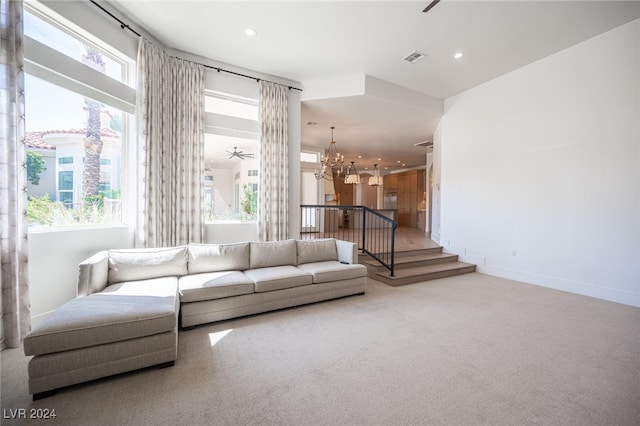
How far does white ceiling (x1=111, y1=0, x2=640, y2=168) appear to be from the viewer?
345 cm

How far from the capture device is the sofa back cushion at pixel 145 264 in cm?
302

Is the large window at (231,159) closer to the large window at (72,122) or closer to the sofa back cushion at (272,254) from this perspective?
the large window at (72,122)

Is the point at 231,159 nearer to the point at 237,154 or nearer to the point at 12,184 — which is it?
the point at 237,154

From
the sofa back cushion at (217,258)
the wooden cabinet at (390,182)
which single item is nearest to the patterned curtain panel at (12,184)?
the sofa back cushion at (217,258)

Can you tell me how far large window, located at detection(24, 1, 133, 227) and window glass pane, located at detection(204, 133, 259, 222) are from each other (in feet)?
4.53

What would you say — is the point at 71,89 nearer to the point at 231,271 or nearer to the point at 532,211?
the point at 231,271

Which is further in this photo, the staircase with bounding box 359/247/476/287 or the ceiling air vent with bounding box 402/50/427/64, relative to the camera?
the staircase with bounding box 359/247/476/287

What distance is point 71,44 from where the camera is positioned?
10.5 feet

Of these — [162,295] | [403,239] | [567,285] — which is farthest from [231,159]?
[567,285]

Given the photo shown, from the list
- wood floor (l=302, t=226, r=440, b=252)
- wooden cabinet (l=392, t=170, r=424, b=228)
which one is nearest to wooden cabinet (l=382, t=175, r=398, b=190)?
wooden cabinet (l=392, t=170, r=424, b=228)

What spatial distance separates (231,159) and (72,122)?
238 centimetres

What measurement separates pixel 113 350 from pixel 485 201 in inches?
253

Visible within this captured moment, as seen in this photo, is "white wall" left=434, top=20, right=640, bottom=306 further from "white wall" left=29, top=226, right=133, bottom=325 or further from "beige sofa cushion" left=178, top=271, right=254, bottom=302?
"white wall" left=29, top=226, right=133, bottom=325

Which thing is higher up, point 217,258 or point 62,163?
point 62,163
